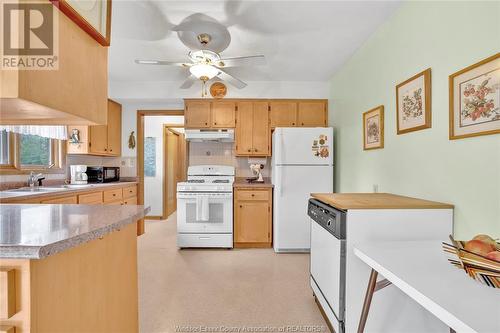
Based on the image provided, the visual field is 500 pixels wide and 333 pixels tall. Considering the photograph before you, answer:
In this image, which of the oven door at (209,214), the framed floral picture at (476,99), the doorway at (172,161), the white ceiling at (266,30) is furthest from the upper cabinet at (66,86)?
the doorway at (172,161)

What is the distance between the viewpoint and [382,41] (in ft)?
7.61

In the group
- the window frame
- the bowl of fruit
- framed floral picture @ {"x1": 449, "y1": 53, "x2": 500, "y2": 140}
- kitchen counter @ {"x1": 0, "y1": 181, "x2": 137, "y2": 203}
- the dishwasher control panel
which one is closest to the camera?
the bowl of fruit

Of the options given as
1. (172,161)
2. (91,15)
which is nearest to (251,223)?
(91,15)

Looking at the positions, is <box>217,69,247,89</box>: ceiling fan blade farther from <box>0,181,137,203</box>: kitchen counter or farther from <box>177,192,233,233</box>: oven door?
<box>0,181,137,203</box>: kitchen counter

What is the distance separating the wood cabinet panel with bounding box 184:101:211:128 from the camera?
3893 mm

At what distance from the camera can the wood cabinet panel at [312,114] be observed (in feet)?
12.7

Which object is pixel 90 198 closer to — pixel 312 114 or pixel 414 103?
pixel 312 114

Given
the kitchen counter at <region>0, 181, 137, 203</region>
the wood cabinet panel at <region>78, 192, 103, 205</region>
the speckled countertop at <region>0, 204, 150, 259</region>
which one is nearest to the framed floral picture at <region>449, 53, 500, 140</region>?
the speckled countertop at <region>0, 204, 150, 259</region>

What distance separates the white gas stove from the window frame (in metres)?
1.64

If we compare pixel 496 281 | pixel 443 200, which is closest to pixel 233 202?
pixel 443 200

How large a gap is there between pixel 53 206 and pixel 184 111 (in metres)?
2.85

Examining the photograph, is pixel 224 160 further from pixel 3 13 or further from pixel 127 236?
pixel 3 13

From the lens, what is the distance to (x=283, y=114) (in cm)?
387

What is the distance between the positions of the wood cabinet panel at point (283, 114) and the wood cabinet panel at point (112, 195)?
8.13 ft
